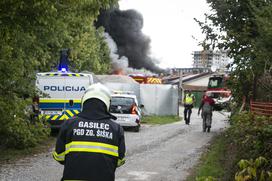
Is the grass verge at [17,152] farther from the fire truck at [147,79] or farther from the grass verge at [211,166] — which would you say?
the fire truck at [147,79]

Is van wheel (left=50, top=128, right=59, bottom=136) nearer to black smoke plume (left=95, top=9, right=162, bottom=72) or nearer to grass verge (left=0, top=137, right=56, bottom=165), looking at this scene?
grass verge (left=0, top=137, right=56, bottom=165)

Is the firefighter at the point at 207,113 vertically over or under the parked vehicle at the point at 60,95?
under

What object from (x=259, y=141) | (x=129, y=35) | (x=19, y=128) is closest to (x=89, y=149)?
(x=259, y=141)

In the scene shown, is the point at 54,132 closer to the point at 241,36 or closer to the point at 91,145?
the point at 241,36

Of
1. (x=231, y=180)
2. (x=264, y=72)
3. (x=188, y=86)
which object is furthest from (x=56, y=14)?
(x=188, y=86)

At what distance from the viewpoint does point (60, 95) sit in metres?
15.8

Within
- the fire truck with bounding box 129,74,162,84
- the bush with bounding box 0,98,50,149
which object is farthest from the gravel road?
the fire truck with bounding box 129,74,162,84

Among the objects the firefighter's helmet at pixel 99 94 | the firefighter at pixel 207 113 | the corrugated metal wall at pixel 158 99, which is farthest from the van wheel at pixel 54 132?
the corrugated metal wall at pixel 158 99

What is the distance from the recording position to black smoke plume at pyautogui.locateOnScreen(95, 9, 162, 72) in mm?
49750

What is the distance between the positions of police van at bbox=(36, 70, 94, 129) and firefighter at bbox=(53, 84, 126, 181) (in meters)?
11.5

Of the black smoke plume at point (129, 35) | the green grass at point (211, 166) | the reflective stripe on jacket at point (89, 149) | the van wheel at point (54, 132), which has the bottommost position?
the van wheel at point (54, 132)

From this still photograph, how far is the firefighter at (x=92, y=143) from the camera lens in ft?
13.1

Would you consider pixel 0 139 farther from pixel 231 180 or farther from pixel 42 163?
pixel 231 180

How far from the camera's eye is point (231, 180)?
721 centimetres
